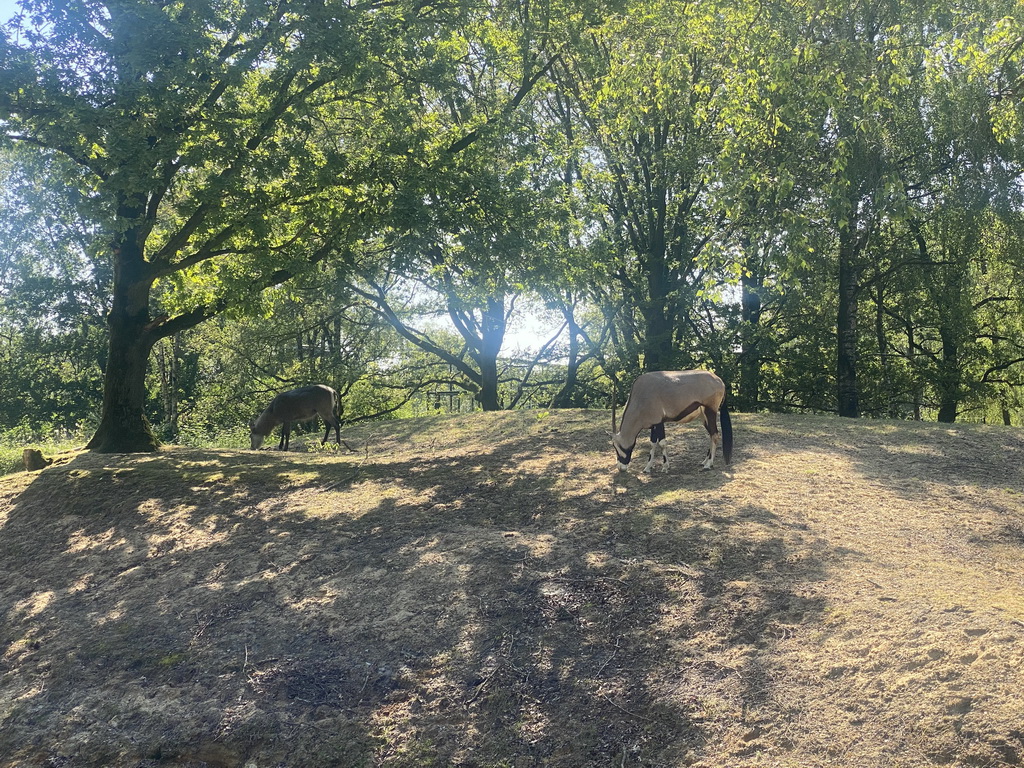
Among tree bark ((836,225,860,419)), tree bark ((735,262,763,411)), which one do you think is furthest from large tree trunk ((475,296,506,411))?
tree bark ((836,225,860,419))

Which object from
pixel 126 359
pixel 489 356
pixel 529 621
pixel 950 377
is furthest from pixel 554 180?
pixel 950 377

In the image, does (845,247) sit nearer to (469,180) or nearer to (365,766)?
(469,180)

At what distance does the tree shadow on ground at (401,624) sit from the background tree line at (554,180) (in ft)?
14.1

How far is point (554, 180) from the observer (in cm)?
1800

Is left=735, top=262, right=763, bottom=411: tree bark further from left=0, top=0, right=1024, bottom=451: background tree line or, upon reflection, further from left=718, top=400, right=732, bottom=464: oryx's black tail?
left=718, top=400, right=732, bottom=464: oryx's black tail

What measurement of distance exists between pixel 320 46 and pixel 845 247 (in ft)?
48.0

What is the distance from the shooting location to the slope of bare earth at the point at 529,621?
15.6 feet

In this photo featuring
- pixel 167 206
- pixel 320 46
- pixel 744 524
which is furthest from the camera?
pixel 167 206

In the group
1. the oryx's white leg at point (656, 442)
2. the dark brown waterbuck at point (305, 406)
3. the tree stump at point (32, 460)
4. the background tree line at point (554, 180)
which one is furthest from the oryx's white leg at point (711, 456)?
the tree stump at point (32, 460)

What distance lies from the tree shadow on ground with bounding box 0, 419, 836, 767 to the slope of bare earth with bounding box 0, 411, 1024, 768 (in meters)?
0.03

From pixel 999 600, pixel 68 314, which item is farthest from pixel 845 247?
pixel 68 314

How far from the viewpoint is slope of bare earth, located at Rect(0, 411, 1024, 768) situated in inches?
187

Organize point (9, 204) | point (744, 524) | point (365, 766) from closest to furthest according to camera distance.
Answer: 1. point (365, 766)
2. point (744, 524)
3. point (9, 204)

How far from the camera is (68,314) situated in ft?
113
